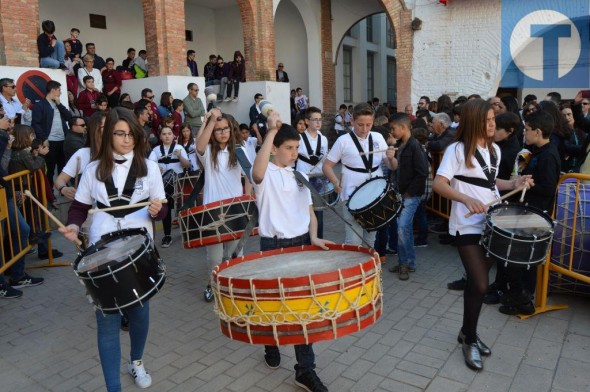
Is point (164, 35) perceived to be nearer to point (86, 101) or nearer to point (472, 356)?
point (86, 101)

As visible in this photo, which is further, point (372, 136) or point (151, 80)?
point (151, 80)

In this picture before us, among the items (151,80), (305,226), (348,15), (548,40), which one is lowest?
(305,226)

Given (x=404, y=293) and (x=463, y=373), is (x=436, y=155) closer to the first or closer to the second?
(x=404, y=293)

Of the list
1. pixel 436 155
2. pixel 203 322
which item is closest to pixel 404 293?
pixel 203 322

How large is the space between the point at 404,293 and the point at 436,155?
292 centimetres

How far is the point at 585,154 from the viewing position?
17.4ft

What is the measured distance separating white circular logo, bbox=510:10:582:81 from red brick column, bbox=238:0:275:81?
730 centimetres

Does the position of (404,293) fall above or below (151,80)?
below

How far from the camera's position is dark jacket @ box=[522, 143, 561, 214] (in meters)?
4.33

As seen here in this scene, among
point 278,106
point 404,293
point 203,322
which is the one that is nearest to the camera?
point 203,322

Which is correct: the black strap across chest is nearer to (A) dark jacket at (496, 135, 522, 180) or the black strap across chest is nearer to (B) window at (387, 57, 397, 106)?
(A) dark jacket at (496, 135, 522, 180)

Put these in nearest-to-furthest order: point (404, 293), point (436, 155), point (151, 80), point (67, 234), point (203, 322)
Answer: point (67, 234) < point (203, 322) < point (404, 293) < point (436, 155) < point (151, 80)

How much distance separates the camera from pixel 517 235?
3479mm

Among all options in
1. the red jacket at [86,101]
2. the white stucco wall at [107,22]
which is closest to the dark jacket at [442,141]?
the red jacket at [86,101]
